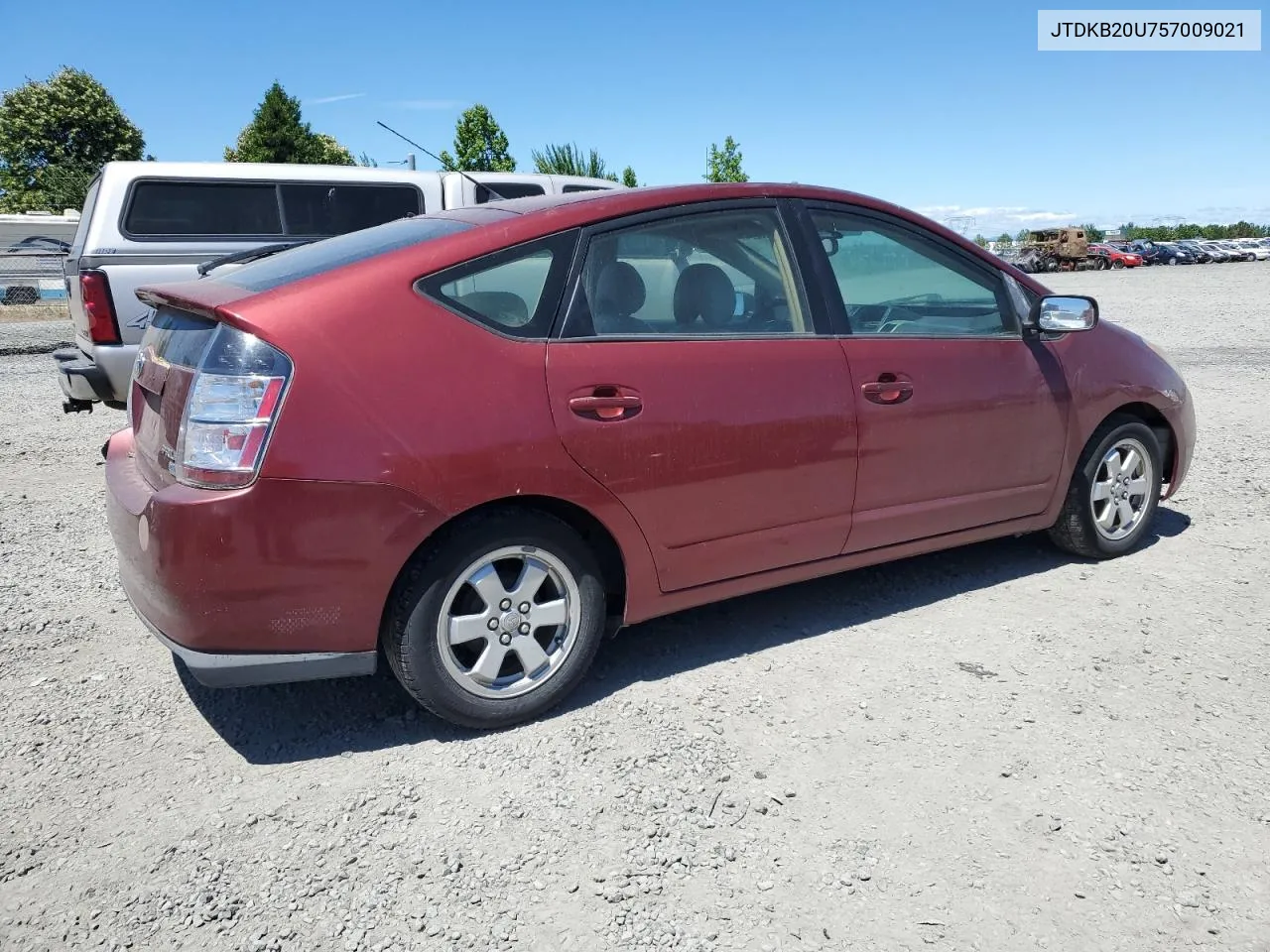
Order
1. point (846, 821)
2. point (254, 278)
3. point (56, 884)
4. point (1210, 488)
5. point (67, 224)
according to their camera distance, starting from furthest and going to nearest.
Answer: point (67, 224) < point (1210, 488) < point (254, 278) < point (846, 821) < point (56, 884)

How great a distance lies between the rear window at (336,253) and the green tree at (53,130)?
53.7m

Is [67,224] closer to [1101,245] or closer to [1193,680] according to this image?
[1193,680]

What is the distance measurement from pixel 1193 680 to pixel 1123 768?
779 millimetres

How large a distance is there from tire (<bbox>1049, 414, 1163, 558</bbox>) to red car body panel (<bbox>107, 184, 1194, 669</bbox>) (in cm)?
29

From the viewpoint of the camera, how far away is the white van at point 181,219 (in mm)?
6867

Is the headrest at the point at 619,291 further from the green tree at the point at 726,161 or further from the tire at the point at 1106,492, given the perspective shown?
the green tree at the point at 726,161

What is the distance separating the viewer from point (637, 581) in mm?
3330

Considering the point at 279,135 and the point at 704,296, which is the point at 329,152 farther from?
the point at 704,296

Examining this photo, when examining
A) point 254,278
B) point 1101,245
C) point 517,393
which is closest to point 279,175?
point 254,278

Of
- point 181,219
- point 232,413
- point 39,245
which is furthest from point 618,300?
point 39,245

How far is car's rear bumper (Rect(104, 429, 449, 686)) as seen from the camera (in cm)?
271

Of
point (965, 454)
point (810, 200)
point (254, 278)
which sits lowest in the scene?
point (965, 454)

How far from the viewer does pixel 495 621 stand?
3094mm

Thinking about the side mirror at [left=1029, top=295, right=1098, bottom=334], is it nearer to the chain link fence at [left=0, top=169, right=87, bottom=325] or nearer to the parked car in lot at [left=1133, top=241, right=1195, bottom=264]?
the chain link fence at [left=0, top=169, right=87, bottom=325]
